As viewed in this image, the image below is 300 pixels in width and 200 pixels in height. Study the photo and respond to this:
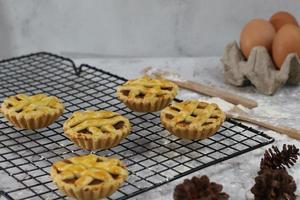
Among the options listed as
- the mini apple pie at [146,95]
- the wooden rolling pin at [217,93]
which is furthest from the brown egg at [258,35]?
the mini apple pie at [146,95]

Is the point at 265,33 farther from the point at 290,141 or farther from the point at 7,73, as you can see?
the point at 7,73

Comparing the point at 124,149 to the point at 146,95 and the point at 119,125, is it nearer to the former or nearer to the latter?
the point at 119,125

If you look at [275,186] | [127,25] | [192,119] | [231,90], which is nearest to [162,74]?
[231,90]

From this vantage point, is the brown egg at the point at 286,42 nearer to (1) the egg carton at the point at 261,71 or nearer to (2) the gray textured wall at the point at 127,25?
(1) the egg carton at the point at 261,71

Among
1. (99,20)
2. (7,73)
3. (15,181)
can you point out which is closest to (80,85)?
(7,73)

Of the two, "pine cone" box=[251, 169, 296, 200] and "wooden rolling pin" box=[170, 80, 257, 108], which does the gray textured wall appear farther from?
"pine cone" box=[251, 169, 296, 200]

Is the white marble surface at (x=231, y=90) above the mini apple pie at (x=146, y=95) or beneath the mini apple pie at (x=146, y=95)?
beneath

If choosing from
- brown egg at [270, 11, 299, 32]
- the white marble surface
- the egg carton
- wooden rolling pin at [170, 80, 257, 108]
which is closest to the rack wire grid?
the white marble surface
